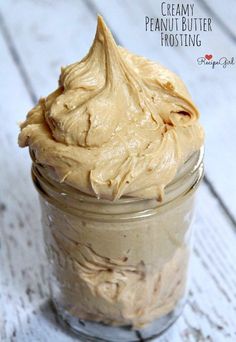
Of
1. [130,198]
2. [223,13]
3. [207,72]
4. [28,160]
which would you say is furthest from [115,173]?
[223,13]

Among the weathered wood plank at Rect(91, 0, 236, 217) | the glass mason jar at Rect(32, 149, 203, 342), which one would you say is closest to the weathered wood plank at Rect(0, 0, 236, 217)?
the weathered wood plank at Rect(91, 0, 236, 217)

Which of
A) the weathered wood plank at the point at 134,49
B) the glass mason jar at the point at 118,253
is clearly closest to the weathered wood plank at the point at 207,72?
the weathered wood plank at the point at 134,49

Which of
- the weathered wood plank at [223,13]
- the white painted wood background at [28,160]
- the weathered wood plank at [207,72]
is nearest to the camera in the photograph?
the white painted wood background at [28,160]

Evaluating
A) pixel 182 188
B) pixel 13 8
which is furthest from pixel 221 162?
pixel 13 8

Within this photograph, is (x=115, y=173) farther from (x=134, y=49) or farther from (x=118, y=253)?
(x=134, y=49)

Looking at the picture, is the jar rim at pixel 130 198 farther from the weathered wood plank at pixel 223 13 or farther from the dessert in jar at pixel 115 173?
the weathered wood plank at pixel 223 13

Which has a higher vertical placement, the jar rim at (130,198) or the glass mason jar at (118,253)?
the jar rim at (130,198)
